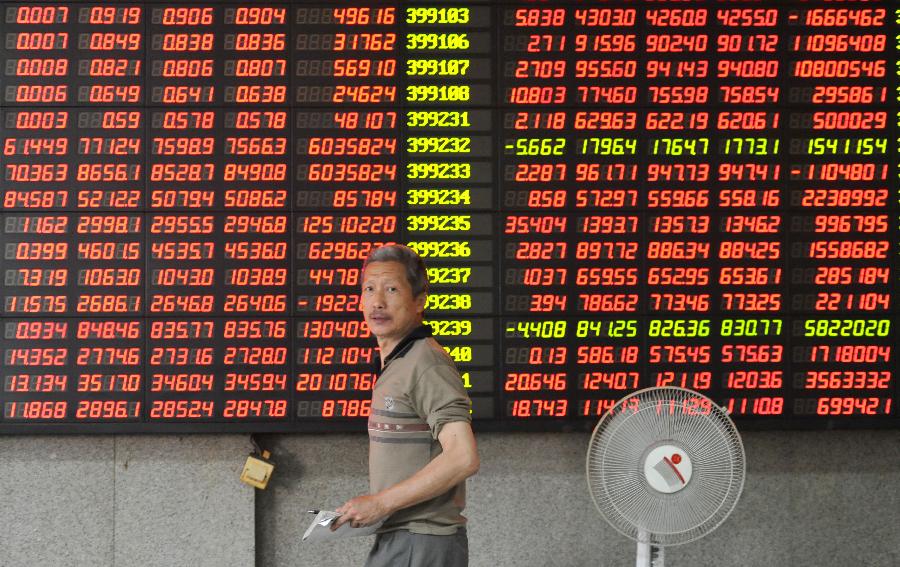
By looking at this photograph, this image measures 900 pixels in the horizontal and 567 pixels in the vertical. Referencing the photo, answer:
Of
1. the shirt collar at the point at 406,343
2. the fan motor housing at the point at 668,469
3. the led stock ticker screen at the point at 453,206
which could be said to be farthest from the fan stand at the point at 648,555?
the shirt collar at the point at 406,343

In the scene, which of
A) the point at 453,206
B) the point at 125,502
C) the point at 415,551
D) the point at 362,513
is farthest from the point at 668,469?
the point at 125,502

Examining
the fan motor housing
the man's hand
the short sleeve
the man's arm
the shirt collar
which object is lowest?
the fan motor housing

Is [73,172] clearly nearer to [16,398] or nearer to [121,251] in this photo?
[121,251]

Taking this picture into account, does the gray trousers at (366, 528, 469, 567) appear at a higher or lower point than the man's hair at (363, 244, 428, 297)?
lower

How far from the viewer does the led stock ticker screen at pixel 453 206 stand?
15.5ft

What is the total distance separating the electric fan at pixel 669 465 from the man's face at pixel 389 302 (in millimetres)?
1611

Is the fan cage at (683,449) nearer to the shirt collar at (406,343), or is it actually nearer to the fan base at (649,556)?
the fan base at (649,556)

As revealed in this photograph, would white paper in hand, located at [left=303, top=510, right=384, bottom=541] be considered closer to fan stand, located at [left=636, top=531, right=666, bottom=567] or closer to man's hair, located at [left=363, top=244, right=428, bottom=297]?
man's hair, located at [left=363, top=244, right=428, bottom=297]

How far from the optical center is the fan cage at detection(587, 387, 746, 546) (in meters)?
4.00

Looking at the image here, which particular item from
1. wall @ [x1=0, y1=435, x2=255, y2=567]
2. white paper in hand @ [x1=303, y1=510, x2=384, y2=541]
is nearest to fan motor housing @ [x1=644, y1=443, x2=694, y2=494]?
white paper in hand @ [x1=303, y1=510, x2=384, y2=541]

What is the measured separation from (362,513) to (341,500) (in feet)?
8.57

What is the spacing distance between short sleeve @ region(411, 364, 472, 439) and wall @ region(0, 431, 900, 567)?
246 centimetres

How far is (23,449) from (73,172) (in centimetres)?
136

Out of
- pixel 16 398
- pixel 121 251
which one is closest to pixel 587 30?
pixel 121 251
